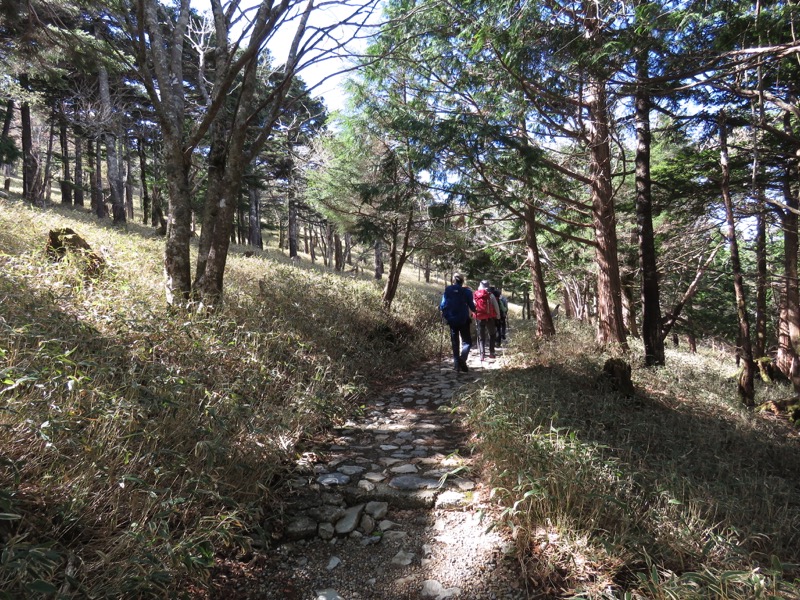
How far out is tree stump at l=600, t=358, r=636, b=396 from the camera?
20.7ft

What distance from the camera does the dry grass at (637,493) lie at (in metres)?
2.49

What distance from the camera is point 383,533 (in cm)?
319

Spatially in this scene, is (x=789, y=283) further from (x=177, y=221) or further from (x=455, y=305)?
(x=177, y=221)

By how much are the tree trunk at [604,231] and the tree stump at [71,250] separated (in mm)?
9122

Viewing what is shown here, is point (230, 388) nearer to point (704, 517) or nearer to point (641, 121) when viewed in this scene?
point (704, 517)

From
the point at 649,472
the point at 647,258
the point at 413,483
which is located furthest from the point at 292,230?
the point at 649,472

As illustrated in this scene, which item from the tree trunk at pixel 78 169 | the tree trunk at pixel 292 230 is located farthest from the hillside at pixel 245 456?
the tree trunk at pixel 78 169

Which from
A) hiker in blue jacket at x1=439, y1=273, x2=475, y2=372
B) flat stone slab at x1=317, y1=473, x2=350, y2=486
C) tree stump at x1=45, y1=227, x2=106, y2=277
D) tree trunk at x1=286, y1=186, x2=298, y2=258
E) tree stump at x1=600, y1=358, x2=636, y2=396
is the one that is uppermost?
tree trunk at x1=286, y1=186, x2=298, y2=258

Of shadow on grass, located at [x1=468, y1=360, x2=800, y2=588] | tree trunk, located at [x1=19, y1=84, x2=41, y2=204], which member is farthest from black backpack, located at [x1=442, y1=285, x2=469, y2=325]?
tree trunk, located at [x1=19, y1=84, x2=41, y2=204]

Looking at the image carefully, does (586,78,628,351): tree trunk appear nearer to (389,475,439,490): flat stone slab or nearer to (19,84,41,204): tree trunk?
(389,475,439,490): flat stone slab

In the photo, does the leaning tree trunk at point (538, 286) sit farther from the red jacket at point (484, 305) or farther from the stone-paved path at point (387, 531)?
the stone-paved path at point (387, 531)

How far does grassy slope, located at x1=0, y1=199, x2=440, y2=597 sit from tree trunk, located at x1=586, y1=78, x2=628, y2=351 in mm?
5938

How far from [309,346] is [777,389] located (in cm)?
1194

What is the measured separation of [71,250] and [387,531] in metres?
6.39
